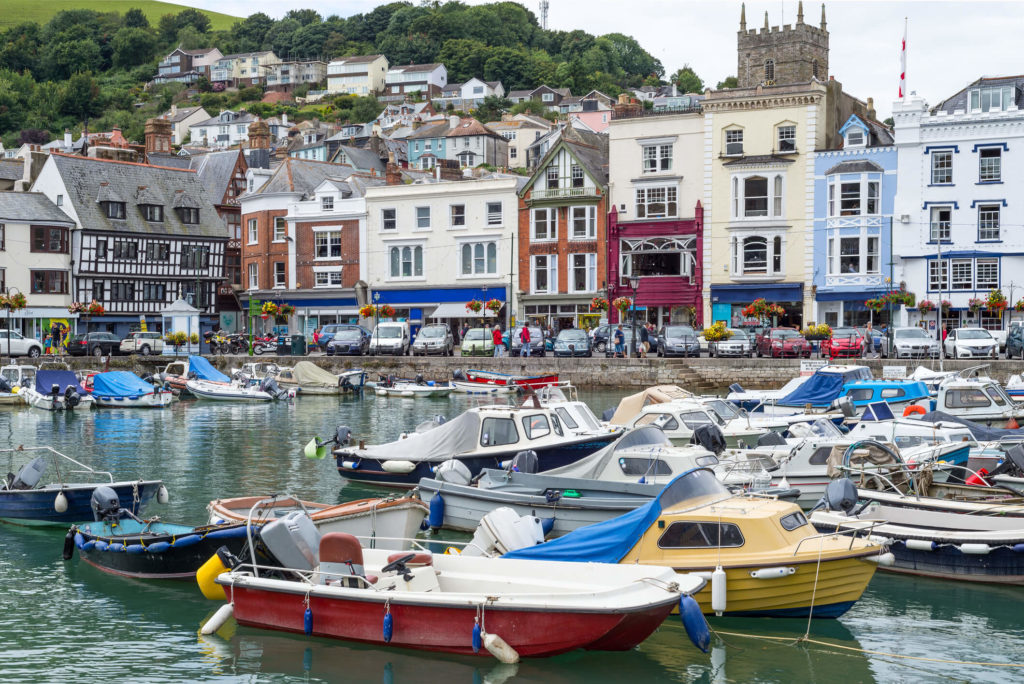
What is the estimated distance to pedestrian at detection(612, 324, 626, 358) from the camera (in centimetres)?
5687

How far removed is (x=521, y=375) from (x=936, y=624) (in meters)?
40.5

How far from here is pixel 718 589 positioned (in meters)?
15.1

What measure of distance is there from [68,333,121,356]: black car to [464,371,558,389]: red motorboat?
21719 millimetres

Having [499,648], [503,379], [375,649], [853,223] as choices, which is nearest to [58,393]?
[503,379]

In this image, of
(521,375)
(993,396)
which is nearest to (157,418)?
(521,375)

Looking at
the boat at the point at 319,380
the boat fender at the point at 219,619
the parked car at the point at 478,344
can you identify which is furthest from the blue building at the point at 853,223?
the boat fender at the point at 219,619

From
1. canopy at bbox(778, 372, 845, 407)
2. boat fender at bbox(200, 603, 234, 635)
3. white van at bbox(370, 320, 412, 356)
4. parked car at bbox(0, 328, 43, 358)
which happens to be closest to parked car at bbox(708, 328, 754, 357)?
canopy at bbox(778, 372, 845, 407)

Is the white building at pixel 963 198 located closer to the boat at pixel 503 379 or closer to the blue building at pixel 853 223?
the blue building at pixel 853 223

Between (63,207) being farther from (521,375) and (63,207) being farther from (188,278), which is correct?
(521,375)

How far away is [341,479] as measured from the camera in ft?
94.5

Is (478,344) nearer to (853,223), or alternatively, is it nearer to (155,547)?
(853,223)

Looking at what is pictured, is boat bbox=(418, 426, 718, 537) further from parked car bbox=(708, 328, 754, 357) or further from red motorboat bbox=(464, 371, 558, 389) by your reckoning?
parked car bbox=(708, 328, 754, 357)

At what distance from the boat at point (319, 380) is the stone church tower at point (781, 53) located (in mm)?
33219

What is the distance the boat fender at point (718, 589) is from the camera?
15.1m
